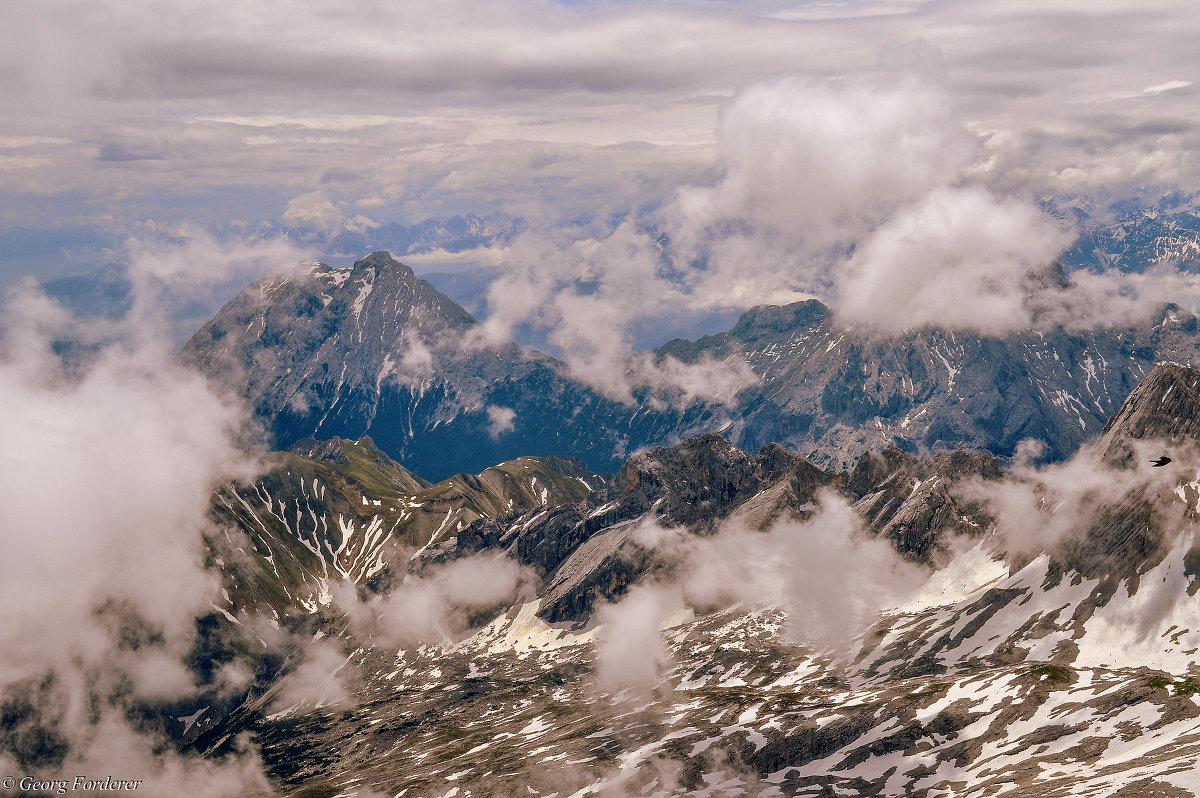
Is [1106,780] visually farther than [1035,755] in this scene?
No

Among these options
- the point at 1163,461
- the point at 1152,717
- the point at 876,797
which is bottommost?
the point at 876,797

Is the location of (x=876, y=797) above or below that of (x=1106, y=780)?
below

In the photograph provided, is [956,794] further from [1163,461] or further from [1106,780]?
[1163,461]

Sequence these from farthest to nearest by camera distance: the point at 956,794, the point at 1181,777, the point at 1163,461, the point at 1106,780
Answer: the point at 956,794 < the point at 1106,780 < the point at 1181,777 < the point at 1163,461

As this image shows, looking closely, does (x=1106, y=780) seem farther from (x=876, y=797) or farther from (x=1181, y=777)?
(x=876, y=797)

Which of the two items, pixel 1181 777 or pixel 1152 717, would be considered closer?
pixel 1181 777

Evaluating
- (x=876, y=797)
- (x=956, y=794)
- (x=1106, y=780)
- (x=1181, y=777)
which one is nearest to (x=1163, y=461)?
(x=1181, y=777)

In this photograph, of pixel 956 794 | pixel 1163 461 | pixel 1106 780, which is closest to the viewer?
pixel 1163 461

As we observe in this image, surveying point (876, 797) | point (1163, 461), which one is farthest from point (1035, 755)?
point (1163, 461)

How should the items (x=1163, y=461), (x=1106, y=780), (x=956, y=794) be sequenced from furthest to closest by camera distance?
(x=956, y=794) → (x=1106, y=780) → (x=1163, y=461)
